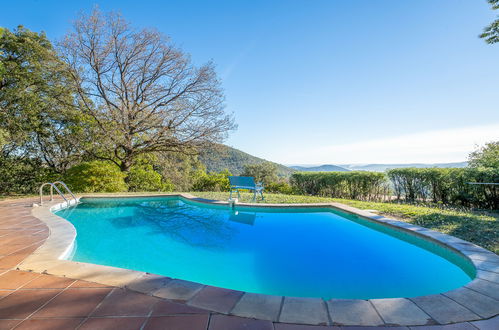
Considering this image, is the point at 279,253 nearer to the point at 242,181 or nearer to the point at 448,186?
the point at 242,181

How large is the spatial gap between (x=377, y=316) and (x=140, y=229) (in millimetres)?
4758

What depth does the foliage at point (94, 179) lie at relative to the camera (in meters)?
9.92

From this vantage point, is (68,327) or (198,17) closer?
(68,327)

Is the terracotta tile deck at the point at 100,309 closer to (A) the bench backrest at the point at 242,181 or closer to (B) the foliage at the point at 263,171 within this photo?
(A) the bench backrest at the point at 242,181

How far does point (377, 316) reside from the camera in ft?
5.49

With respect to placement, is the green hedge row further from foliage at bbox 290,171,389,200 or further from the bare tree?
the bare tree

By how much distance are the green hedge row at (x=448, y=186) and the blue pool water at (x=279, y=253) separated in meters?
4.72

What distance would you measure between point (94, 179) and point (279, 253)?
950cm

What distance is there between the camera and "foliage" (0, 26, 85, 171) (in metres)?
10.6

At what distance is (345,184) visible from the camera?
1101 cm

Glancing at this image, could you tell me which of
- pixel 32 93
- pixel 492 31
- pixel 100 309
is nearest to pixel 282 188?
pixel 492 31

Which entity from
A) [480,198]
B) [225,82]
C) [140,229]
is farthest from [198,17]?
[480,198]

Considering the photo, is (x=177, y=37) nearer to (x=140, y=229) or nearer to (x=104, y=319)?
(x=140, y=229)

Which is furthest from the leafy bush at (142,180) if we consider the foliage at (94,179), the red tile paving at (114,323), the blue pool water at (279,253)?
the red tile paving at (114,323)
